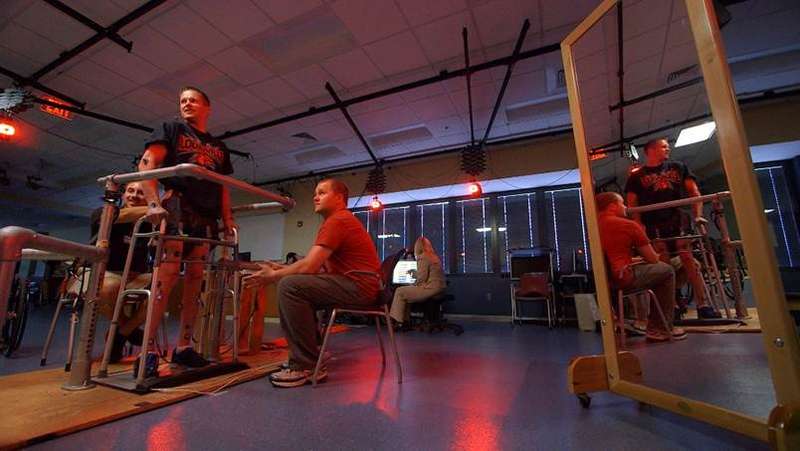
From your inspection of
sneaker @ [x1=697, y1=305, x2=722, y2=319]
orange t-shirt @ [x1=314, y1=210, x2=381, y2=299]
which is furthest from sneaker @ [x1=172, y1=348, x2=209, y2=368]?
sneaker @ [x1=697, y1=305, x2=722, y2=319]

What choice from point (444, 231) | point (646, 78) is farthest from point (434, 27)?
point (444, 231)

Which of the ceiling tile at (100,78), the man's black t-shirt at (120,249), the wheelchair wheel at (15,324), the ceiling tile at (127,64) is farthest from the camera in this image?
the ceiling tile at (100,78)

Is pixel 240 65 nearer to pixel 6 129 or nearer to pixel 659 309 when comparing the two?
pixel 6 129

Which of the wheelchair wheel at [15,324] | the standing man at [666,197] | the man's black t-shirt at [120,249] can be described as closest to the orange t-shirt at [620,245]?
the standing man at [666,197]

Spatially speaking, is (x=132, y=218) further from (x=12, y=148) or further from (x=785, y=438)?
(x=12, y=148)

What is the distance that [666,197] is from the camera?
2.32 meters

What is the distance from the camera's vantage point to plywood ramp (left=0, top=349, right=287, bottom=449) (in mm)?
1166

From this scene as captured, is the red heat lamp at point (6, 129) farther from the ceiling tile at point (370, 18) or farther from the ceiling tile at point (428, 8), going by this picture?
the ceiling tile at point (428, 8)

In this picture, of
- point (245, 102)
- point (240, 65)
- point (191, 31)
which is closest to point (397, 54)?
point (240, 65)

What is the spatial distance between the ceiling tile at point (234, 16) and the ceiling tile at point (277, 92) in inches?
33.1

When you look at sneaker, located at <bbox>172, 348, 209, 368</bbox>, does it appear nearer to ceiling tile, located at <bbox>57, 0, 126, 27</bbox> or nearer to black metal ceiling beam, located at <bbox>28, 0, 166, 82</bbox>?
black metal ceiling beam, located at <bbox>28, 0, 166, 82</bbox>

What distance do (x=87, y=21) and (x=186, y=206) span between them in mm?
3026

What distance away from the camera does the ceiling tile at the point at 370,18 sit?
10.8ft

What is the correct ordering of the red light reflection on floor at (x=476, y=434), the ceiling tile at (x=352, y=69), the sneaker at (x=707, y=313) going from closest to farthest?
the red light reflection on floor at (x=476, y=434) → the sneaker at (x=707, y=313) → the ceiling tile at (x=352, y=69)
